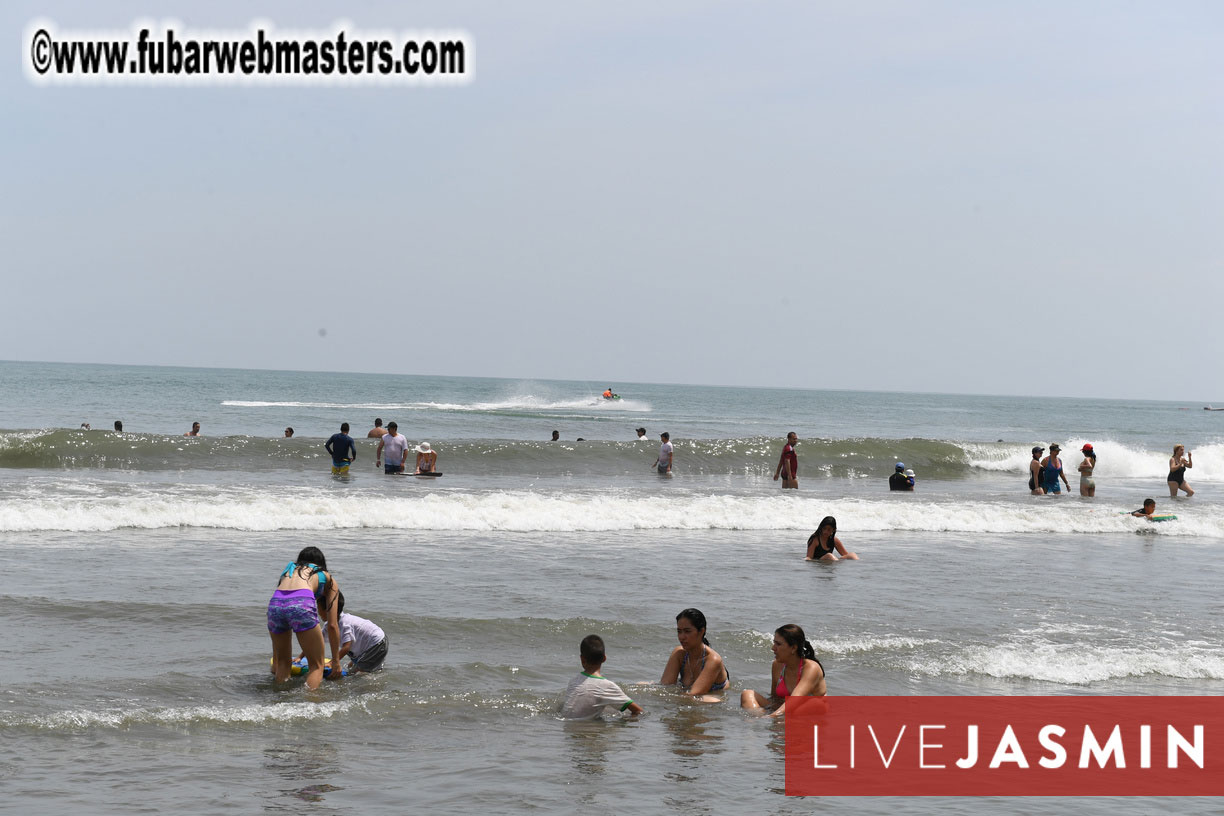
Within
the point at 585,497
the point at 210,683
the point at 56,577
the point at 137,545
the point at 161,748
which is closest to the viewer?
the point at 161,748

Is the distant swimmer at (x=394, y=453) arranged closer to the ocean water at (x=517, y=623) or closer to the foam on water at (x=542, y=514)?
the ocean water at (x=517, y=623)

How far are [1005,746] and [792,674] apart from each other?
1619mm

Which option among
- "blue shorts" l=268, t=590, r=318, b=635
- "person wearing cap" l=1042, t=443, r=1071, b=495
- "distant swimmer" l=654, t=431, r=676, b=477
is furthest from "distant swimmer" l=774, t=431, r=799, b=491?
"blue shorts" l=268, t=590, r=318, b=635

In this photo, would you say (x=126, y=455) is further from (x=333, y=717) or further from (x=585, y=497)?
(x=333, y=717)

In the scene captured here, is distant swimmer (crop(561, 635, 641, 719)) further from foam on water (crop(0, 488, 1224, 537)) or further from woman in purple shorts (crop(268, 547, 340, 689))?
foam on water (crop(0, 488, 1224, 537))

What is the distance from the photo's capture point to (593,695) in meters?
7.80

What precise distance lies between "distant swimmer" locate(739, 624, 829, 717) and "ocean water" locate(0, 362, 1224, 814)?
0.25 metres

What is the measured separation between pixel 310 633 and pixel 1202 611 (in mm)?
10142

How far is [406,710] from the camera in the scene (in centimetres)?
787

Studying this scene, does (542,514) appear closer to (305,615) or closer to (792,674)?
(305,615)

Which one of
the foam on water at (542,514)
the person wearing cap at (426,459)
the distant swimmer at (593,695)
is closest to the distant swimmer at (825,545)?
the foam on water at (542,514)

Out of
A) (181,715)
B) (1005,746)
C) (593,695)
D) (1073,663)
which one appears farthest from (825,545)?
(181,715)

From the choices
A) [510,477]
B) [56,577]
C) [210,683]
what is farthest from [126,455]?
[210,683]

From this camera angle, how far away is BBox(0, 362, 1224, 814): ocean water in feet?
21.1
